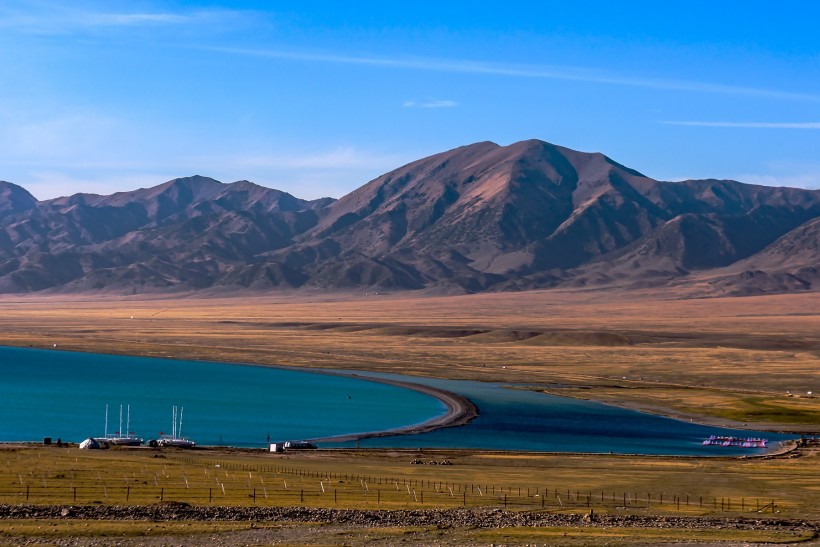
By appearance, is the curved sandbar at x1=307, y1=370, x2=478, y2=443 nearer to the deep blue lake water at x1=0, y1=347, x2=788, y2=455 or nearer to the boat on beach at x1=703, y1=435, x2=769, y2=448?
the deep blue lake water at x1=0, y1=347, x2=788, y2=455

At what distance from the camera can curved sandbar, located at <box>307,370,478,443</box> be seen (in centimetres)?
9725

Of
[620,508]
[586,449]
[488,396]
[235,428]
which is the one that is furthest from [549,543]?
[488,396]

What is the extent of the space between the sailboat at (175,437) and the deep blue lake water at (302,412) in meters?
0.68

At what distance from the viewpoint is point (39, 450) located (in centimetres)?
7206

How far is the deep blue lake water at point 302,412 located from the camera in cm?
9444

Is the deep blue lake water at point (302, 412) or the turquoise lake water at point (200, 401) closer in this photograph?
the deep blue lake water at point (302, 412)

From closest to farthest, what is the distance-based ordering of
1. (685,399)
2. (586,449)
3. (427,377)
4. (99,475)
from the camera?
(99,475)
(586,449)
(685,399)
(427,377)

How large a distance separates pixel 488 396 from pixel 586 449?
42.5 meters

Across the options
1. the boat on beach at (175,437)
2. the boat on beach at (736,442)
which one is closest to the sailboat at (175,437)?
the boat on beach at (175,437)

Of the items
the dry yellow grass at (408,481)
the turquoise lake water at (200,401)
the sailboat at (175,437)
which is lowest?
the turquoise lake water at (200,401)

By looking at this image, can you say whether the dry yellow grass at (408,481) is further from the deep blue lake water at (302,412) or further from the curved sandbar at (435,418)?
the curved sandbar at (435,418)

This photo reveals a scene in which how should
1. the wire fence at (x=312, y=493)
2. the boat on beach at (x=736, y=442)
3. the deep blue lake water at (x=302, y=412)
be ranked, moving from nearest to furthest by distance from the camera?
the wire fence at (x=312, y=493) → the deep blue lake water at (x=302, y=412) → the boat on beach at (x=736, y=442)

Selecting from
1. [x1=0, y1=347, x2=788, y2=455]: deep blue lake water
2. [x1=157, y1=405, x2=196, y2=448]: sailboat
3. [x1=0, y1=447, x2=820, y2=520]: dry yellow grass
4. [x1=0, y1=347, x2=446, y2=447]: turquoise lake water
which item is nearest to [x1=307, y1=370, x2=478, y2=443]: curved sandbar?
[x1=0, y1=347, x2=788, y2=455]: deep blue lake water

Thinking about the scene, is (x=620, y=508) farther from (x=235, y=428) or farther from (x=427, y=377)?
(x=427, y=377)
